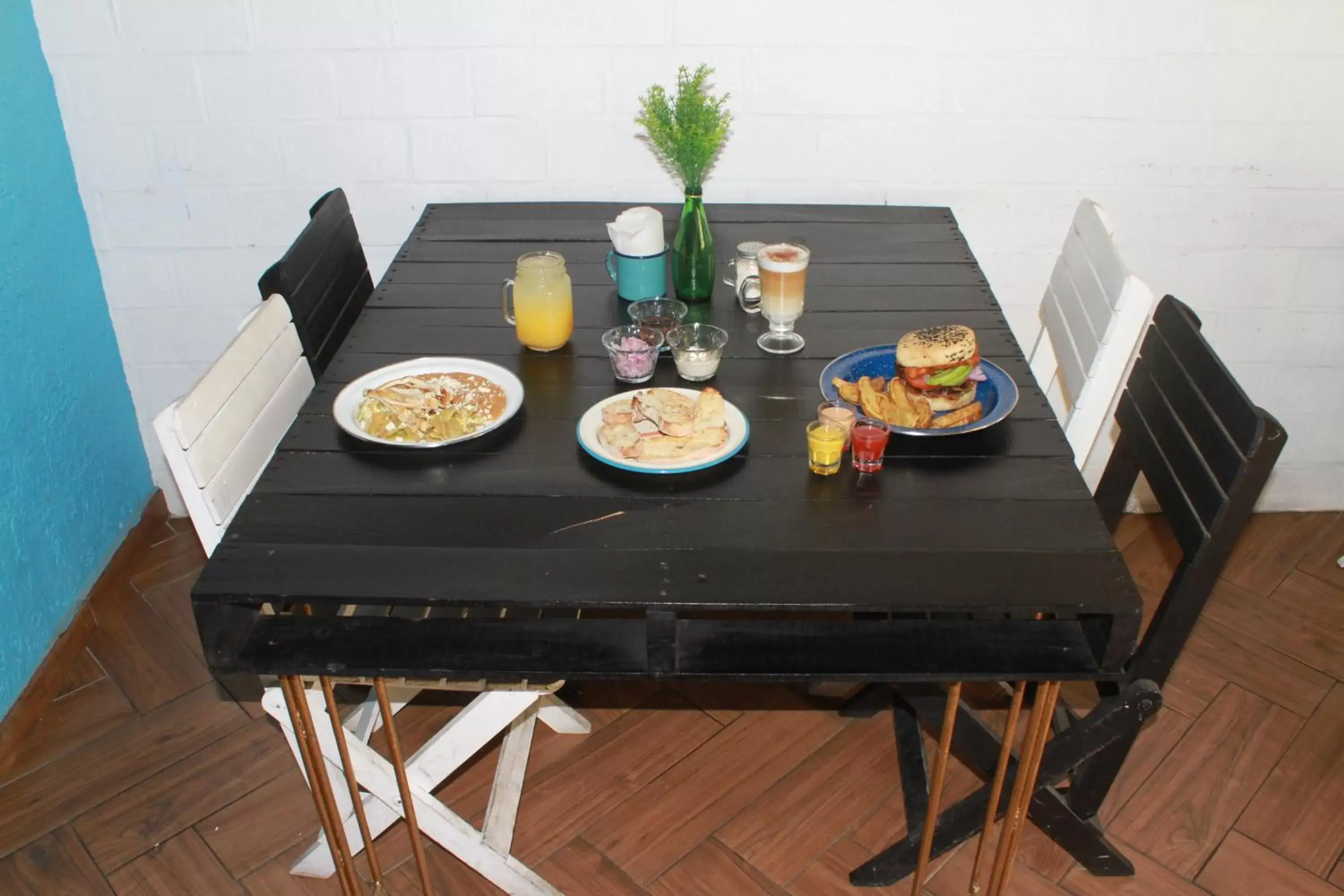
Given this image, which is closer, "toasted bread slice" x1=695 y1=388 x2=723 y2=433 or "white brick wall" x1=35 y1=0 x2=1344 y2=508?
"toasted bread slice" x1=695 y1=388 x2=723 y2=433

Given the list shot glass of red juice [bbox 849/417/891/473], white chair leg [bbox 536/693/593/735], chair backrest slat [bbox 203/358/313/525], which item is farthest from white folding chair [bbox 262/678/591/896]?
shot glass of red juice [bbox 849/417/891/473]

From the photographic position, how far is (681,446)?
159cm

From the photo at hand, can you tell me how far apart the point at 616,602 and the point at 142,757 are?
135cm

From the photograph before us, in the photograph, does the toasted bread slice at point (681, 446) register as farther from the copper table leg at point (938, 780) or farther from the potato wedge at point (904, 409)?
the copper table leg at point (938, 780)

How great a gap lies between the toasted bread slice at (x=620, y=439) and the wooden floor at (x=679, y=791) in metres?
0.83

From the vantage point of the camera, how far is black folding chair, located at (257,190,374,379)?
1.91 m

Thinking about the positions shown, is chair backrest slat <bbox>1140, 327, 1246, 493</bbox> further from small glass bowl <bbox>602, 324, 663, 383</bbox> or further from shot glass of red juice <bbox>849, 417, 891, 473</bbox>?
small glass bowl <bbox>602, 324, 663, 383</bbox>

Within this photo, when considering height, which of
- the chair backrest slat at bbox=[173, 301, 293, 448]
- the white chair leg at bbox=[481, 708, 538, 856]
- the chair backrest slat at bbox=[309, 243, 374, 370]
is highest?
the chair backrest slat at bbox=[173, 301, 293, 448]

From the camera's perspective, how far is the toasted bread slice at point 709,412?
1.62 m

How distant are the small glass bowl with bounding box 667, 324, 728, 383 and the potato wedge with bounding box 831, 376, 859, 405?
0.19 m

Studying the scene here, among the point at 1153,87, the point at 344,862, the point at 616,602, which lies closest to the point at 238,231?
the point at 344,862

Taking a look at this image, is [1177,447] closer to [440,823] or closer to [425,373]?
[425,373]

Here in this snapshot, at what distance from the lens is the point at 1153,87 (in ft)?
8.08

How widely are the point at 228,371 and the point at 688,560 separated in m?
0.72
